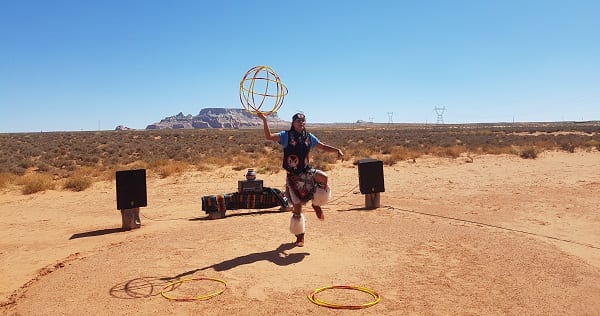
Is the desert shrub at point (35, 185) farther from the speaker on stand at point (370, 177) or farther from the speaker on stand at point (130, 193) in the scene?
the speaker on stand at point (370, 177)

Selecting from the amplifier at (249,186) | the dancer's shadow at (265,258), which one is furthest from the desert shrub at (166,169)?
the dancer's shadow at (265,258)

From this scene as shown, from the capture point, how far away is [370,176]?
10641 millimetres

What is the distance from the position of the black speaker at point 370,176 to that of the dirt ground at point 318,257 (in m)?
0.55

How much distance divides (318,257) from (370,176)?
4.27 meters

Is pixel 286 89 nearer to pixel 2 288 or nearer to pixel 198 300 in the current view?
pixel 198 300

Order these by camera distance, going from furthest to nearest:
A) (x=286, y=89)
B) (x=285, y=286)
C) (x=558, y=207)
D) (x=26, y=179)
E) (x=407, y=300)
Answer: (x=26, y=179)
(x=558, y=207)
(x=286, y=89)
(x=285, y=286)
(x=407, y=300)

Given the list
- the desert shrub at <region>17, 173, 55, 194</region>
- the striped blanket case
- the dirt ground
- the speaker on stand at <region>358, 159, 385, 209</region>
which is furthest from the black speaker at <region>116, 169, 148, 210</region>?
the desert shrub at <region>17, 173, 55, 194</region>

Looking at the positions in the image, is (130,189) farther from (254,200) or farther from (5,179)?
(5,179)

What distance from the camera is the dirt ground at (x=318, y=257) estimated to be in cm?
502

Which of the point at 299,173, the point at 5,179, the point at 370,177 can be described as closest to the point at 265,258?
the point at 299,173

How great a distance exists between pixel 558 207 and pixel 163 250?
9365 millimetres

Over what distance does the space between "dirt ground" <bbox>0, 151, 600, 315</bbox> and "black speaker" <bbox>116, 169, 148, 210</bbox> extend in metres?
0.60

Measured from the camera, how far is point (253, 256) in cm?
681

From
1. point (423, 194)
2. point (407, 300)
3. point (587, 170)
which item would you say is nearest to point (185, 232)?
point (407, 300)
